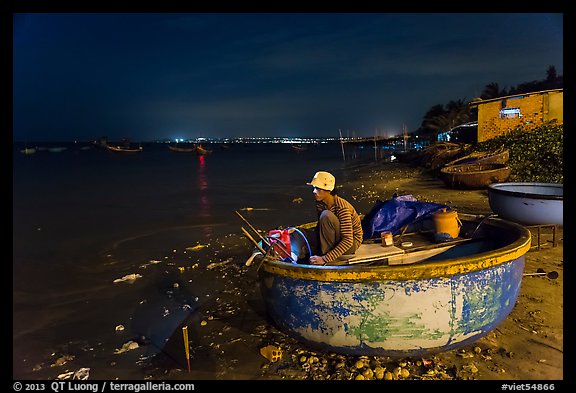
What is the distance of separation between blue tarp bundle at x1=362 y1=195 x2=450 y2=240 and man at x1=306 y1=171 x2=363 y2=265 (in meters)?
1.14

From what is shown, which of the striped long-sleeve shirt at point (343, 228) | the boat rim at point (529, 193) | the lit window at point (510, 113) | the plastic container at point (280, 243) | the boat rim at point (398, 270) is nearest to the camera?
the boat rim at point (398, 270)

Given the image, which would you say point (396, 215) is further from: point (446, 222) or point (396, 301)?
point (396, 301)

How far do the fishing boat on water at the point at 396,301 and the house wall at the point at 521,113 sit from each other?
780 inches

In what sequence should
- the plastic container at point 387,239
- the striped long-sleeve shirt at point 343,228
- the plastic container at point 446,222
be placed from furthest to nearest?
1. the plastic container at point 446,222
2. the plastic container at point 387,239
3. the striped long-sleeve shirt at point 343,228

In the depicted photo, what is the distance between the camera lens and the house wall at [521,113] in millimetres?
20844

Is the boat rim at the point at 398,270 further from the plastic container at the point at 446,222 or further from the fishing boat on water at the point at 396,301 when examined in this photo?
the plastic container at the point at 446,222

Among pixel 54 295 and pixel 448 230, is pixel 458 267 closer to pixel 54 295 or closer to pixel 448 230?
pixel 448 230

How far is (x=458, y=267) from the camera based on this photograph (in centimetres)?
404

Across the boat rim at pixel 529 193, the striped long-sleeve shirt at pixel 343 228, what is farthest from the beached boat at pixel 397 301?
the boat rim at pixel 529 193

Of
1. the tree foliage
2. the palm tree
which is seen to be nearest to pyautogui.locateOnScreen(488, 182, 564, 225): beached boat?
the tree foliage

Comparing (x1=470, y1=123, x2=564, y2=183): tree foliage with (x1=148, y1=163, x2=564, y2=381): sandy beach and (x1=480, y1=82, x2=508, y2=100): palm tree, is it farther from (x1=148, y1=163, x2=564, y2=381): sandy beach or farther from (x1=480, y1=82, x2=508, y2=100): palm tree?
(x1=480, y1=82, x2=508, y2=100): palm tree

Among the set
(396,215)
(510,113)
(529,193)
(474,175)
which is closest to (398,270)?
(396,215)

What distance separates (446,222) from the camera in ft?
19.0

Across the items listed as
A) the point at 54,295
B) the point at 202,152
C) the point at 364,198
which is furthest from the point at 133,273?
the point at 202,152
